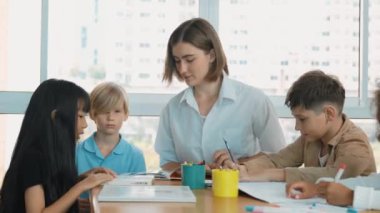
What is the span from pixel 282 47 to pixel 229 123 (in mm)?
1043

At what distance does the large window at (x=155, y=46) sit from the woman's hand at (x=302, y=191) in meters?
1.69

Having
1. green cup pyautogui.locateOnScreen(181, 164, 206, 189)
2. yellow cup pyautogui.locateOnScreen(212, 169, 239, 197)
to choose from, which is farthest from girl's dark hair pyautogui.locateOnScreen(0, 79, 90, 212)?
yellow cup pyautogui.locateOnScreen(212, 169, 239, 197)

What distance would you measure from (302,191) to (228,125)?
2.91 ft

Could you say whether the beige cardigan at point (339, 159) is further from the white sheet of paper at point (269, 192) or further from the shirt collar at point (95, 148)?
the shirt collar at point (95, 148)

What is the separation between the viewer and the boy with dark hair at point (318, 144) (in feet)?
5.32

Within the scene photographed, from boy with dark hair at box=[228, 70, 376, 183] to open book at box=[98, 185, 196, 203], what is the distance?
28 cm

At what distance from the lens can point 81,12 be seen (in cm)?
301

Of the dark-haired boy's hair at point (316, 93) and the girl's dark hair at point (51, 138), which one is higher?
the dark-haired boy's hair at point (316, 93)

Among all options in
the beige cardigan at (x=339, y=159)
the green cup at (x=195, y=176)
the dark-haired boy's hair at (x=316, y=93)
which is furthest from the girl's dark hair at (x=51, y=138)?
the dark-haired boy's hair at (x=316, y=93)

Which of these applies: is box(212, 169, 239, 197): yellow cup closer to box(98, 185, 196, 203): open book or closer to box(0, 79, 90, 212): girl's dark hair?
box(98, 185, 196, 203): open book

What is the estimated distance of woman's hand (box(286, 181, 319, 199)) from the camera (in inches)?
54.0

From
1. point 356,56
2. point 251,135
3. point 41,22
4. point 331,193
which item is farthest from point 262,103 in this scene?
point 41,22

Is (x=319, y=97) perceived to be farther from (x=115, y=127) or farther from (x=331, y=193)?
(x=115, y=127)

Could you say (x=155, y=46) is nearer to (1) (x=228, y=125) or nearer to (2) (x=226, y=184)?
(1) (x=228, y=125)
